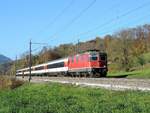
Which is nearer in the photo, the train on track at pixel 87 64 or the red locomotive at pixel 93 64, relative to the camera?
the red locomotive at pixel 93 64

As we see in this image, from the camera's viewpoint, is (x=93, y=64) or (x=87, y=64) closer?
(x=93, y=64)

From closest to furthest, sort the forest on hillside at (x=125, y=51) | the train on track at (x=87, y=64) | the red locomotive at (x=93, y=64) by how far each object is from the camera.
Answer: the red locomotive at (x=93, y=64) < the train on track at (x=87, y=64) < the forest on hillside at (x=125, y=51)

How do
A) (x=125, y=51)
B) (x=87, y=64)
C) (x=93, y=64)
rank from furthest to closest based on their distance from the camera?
(x=125, y=51)
(x=87, y=64)
(x=93, y=64)

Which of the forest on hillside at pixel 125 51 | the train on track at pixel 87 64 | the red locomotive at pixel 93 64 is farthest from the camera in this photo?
the forest on hillside at pixel 125 51

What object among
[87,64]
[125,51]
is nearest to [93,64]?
[87,64]

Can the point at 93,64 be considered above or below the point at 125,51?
below

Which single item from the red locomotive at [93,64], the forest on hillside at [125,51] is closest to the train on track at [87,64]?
the red locomotive at [93,64]

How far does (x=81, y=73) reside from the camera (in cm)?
5950

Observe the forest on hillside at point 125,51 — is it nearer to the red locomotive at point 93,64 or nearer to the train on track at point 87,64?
the train on track at point 87,64

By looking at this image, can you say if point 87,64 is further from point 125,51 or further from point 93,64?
point 125,51

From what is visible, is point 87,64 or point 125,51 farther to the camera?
point 125,51

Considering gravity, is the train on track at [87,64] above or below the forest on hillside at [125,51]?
below

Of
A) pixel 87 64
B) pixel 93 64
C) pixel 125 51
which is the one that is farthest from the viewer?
pixel 125 51

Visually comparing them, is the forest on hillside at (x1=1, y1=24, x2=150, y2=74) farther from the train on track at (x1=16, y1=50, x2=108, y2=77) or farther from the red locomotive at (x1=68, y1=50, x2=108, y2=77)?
the red locomotive at (x1=68, y1=50, x2=108, y2=77)
